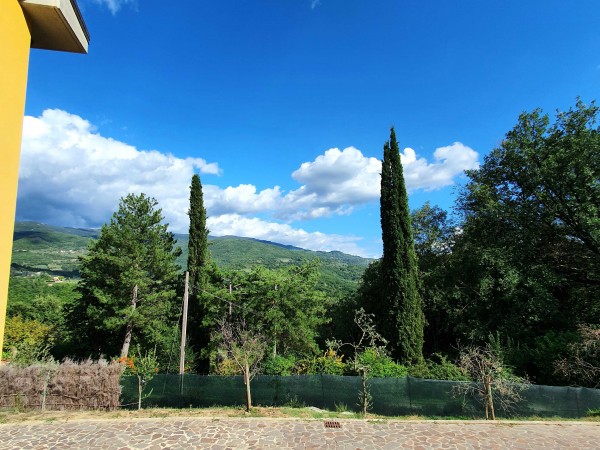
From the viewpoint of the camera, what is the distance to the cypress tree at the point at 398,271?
722 inches

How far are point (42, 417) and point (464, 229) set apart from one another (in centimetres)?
2271

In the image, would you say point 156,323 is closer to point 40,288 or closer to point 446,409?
point 446,409

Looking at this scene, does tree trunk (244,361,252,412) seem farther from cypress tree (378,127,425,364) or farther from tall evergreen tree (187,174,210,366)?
tall evergreen tree (187,174,210,366)

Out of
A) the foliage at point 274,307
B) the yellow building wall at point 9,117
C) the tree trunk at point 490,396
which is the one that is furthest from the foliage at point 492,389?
the yellow building wall at point 9,117

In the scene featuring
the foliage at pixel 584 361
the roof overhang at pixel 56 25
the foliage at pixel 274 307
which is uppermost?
the roof overhang at pixel 56 25

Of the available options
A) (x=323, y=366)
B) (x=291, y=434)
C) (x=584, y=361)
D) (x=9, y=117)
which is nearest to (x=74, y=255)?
(x=323, y=366)

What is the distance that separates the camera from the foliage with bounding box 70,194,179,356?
2275 cm

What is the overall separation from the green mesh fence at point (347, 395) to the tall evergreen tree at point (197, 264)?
28.9 feet

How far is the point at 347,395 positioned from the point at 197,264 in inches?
575

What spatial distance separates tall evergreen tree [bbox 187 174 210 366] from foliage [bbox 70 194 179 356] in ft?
7.29

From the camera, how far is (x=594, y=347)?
12953mm

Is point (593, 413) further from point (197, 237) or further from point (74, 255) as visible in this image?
point (74, 255)

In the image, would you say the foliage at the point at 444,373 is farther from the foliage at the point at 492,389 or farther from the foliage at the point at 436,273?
the foliage at the point at 436,273

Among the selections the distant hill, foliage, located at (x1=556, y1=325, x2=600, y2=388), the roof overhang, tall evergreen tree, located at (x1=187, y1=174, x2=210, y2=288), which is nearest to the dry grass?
tall evergreen tree, located at (x1=187, y1=174, x2=210, y2=288)
